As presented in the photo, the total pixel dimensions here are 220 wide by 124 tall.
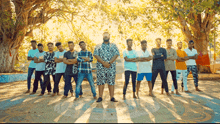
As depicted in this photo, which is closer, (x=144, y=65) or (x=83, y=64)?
(x=83, y=64)

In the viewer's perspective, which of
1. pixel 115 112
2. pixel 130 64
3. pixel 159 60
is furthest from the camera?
pixel 159 60

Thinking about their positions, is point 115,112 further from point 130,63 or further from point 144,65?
point 144,65

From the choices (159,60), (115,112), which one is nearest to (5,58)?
(159,60)

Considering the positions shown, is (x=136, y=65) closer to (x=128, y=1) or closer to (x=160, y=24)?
(x=128, y=1)

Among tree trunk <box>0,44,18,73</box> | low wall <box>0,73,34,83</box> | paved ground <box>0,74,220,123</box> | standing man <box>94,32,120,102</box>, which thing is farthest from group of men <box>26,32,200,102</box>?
tree trunk <box>0,44,18,73</box>

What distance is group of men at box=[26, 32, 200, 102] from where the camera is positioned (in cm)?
→ 637

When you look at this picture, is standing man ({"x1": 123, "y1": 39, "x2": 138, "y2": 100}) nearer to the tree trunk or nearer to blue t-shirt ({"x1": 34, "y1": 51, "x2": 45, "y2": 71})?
blue t-shirt ({"x1": 34, "y1": 51, "x2": 45, "y2": 71})

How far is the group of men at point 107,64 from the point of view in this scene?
6.37 m

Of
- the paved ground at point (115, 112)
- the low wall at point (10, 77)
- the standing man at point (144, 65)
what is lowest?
the paved ground at point (115, 112)

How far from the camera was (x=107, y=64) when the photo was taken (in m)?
6.18

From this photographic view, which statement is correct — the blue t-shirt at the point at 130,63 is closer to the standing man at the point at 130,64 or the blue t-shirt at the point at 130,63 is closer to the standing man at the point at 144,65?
the standing man at the point at 130,64

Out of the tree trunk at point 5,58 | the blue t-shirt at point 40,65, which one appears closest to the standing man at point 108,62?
the blue t-shirt at point 40,65

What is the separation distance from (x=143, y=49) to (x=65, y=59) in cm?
270

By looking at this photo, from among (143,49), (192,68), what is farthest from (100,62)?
(192,68)
